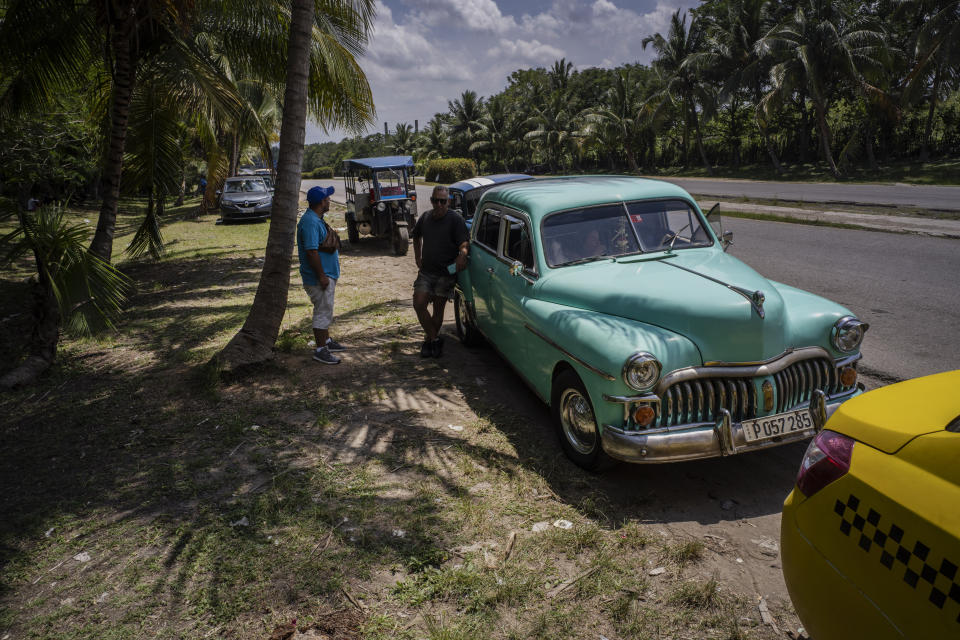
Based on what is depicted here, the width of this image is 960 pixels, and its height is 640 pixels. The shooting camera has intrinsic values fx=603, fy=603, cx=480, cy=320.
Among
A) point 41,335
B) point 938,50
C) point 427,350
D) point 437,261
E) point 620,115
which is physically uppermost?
point 620,115

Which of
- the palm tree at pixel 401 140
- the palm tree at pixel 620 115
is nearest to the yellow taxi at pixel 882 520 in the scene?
the palm tree at pixel 620 115

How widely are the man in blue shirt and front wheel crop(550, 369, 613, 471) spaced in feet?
9.88

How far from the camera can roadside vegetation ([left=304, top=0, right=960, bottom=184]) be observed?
92.8ft

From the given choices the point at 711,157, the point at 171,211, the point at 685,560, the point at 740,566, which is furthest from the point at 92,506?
the point at 711,157

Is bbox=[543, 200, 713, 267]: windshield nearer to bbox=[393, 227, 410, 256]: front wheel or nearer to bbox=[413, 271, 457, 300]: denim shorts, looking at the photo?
bbox=[413, 271, 457, 300]: denim shorts

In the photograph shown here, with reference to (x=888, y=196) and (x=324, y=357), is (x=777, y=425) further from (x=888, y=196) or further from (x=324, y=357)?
(x=888, y=196)

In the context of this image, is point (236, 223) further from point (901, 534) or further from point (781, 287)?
point (901, 534)

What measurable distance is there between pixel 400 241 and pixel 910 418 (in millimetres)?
11934

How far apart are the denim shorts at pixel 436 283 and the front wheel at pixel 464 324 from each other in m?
0.29

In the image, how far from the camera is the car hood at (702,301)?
143 inches

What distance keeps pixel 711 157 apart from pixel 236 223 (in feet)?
115

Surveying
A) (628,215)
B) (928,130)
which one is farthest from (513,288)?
(928,130)

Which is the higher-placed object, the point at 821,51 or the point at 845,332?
the point at 821,51

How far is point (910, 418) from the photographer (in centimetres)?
191
